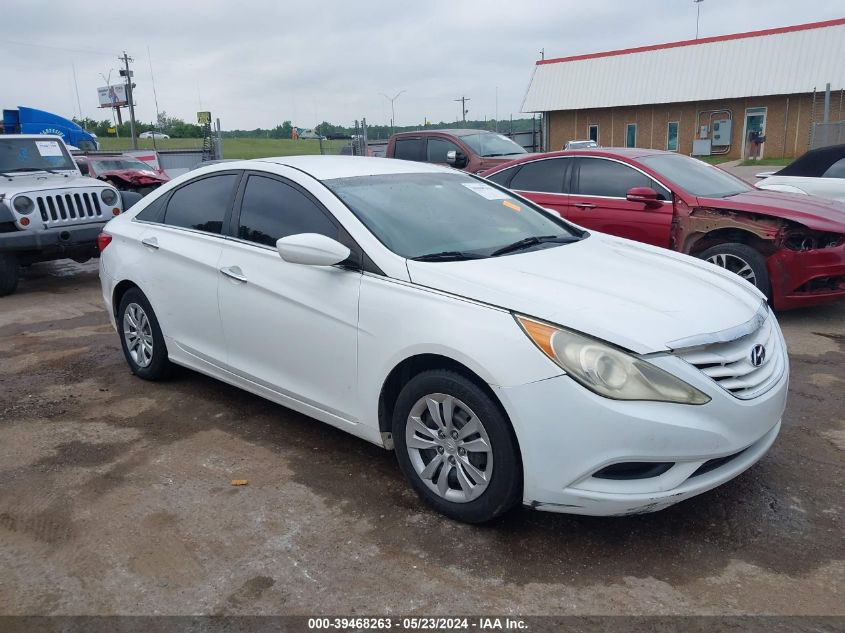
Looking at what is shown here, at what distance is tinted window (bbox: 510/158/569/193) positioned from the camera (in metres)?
7.74

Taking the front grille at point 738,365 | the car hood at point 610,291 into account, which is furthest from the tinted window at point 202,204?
the front grille at point 738,365

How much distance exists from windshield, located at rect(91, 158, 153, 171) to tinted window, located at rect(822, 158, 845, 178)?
14506mm

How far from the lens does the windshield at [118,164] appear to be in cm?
1658

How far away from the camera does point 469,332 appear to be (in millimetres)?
2969

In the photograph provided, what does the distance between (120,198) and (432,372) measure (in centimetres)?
788

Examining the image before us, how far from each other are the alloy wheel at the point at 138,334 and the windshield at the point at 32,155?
219 inches

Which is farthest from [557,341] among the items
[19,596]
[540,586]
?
[19,596]

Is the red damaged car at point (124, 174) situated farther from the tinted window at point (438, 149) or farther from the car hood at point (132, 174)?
the tinted window at point (438, 149)

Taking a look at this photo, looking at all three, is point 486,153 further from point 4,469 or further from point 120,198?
point 4,469

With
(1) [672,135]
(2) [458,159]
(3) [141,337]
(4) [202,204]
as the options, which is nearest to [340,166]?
(4) [202,204]

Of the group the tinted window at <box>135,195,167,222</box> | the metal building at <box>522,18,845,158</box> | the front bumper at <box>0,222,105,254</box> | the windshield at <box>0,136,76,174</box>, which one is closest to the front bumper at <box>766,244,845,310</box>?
the tinted window at <box>135,195,167,222</box>

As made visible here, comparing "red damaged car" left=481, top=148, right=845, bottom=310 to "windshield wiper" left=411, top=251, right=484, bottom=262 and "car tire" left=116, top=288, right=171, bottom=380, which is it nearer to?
"windshield wiper" left=411, top=251, right=484, bottom=262

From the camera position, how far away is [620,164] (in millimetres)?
7293

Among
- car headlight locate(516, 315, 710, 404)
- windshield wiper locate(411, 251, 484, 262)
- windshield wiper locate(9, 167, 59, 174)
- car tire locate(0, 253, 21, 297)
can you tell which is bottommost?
car tire locate(0, 253, 21, 297)
